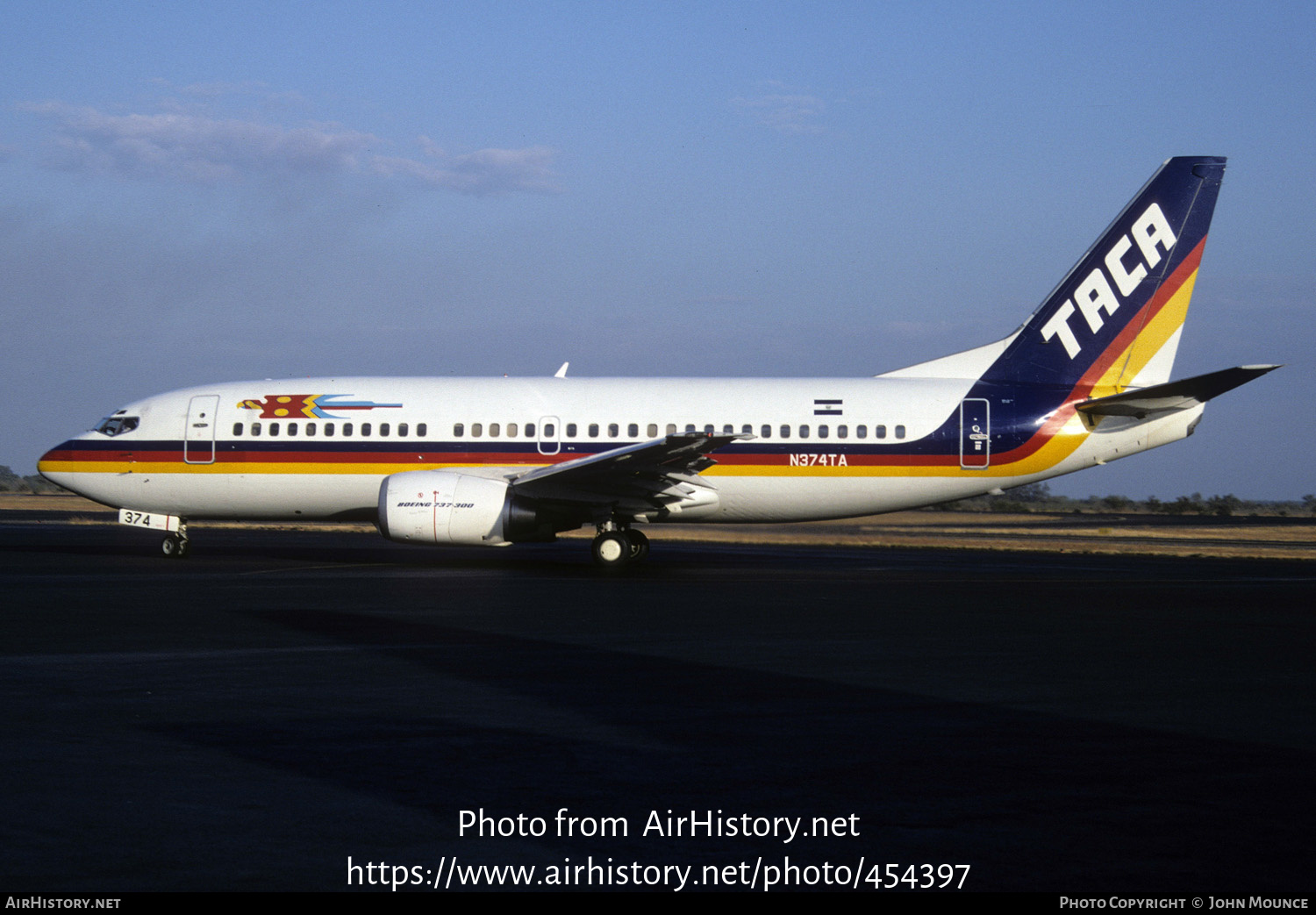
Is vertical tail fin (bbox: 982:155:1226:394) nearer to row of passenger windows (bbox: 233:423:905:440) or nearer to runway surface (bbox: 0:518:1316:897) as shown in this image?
row of passenger windows (bbox: 233:423:905:440)

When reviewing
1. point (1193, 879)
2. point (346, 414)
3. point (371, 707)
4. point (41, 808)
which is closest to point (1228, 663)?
point (1193, 879)

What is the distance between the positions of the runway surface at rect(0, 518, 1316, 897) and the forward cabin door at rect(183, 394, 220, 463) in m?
8.99

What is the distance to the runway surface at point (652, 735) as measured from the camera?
17.1 ft

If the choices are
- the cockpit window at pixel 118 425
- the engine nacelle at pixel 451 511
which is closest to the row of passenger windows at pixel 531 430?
the cockpit window at pixel 118 425

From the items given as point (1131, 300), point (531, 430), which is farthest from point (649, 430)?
point (1131, 300)

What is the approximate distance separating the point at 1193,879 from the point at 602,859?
2.44 m

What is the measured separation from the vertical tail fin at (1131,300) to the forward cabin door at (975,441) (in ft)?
4.15

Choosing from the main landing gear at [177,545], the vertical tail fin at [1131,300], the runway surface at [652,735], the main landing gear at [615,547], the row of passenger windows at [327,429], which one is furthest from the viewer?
the main landing gear at [177,545]

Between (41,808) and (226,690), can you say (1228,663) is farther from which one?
(41,808)

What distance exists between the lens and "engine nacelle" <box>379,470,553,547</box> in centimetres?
2217

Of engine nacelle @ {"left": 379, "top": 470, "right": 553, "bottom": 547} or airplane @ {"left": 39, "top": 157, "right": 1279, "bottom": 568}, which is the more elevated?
airplane @ {"left": 39, "top": 157, "right": 1279, "bottom": 568}

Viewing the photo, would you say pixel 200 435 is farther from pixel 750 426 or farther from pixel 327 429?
pixel 750 426

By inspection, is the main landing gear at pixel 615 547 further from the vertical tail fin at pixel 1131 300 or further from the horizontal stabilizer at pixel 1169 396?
the horizontal stabilizer at pixel 1169 396

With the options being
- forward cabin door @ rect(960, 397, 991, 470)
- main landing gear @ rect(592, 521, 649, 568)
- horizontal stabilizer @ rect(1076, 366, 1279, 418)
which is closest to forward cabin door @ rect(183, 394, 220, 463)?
main landing gear @ rect(592, 521, 649, 568)
